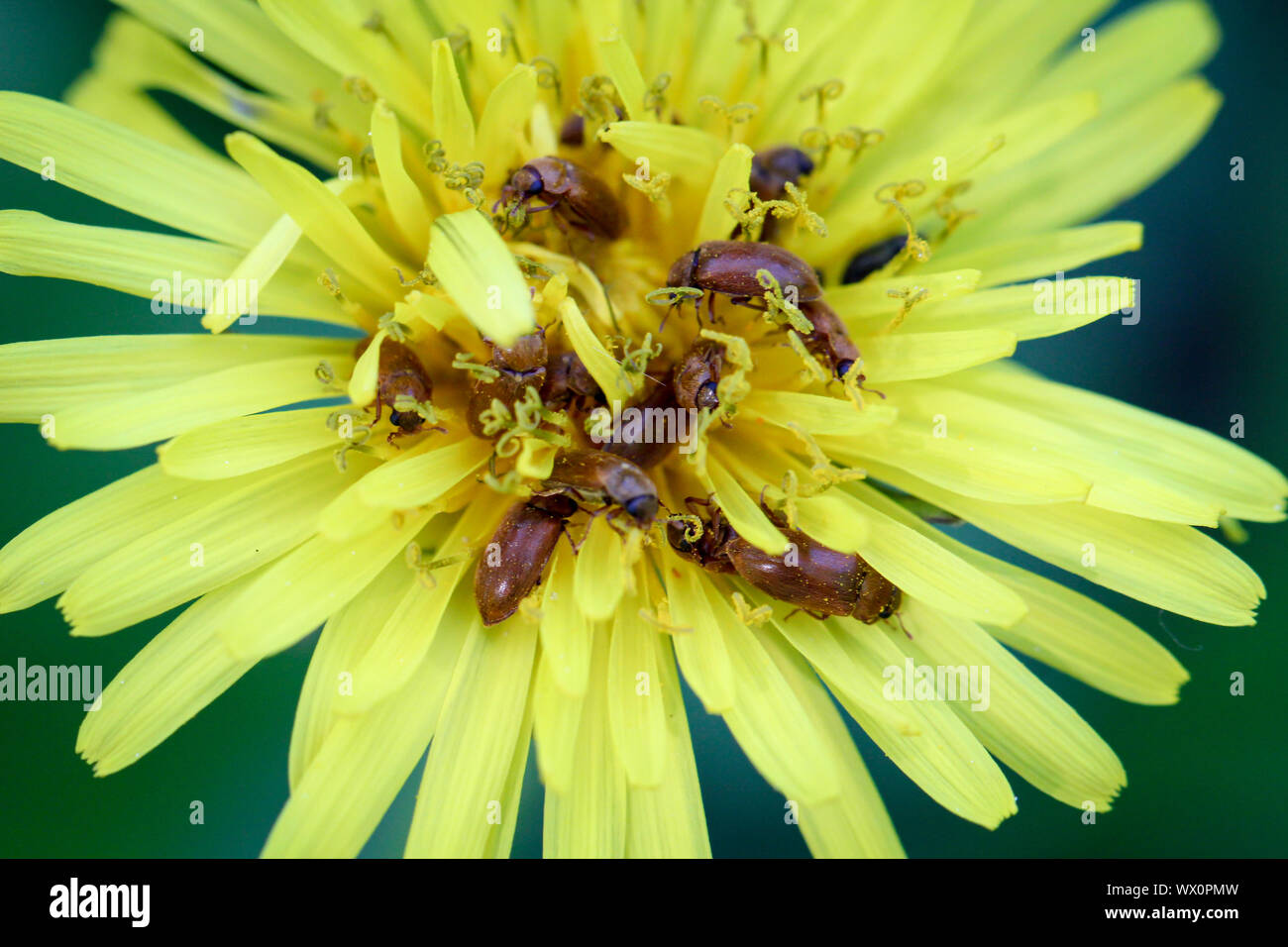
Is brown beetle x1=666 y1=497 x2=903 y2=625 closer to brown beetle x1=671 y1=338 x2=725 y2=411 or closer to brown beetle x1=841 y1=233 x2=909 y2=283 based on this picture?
brown beetle x1=671 y1=338 x2=725 y2=411

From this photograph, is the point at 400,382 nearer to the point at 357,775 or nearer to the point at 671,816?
the point at 357,775

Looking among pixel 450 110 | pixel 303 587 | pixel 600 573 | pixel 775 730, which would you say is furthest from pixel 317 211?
pixel 775 730

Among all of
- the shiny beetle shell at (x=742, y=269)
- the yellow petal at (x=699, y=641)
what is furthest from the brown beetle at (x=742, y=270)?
the yellow petal at (x=699, y=641)

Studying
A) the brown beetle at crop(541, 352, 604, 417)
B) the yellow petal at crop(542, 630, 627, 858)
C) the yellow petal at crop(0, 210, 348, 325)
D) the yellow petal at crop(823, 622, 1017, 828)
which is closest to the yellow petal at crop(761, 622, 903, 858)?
the yellow petal at crop(823, 622, 1017, 828)
